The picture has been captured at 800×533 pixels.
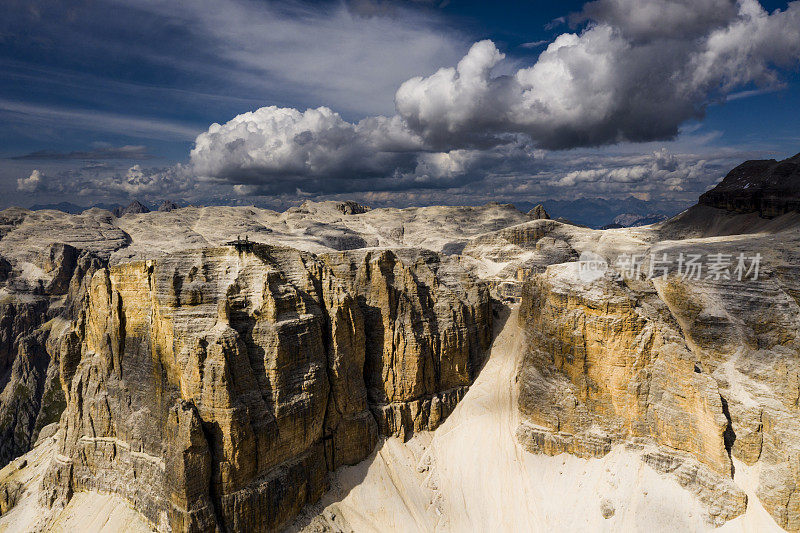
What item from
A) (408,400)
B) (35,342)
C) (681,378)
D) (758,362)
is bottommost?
(35,342)

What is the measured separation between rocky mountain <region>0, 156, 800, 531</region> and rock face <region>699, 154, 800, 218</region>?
236ft

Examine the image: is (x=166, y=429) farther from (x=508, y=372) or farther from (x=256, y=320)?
(x=508, y=372)

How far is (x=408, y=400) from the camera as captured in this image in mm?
45031

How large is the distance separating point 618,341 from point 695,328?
338 inches

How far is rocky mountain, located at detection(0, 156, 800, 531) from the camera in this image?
3203cm

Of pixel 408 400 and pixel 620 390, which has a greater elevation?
pixel 620 390

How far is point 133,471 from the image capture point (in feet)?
111

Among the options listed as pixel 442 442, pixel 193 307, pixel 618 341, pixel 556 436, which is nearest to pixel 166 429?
pixel 193 307

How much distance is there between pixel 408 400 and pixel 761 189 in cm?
11791

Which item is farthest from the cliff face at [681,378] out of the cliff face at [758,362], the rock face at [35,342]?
the rock face at [35,342]

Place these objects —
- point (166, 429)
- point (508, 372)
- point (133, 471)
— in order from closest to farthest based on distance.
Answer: point (166, 429) → point (133, 471) → point (508, 372)

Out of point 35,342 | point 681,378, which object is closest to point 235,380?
point 681,378

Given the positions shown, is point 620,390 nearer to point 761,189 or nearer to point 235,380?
point 235,380

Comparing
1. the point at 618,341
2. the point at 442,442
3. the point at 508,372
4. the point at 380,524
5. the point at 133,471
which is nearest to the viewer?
the point at 133,471
